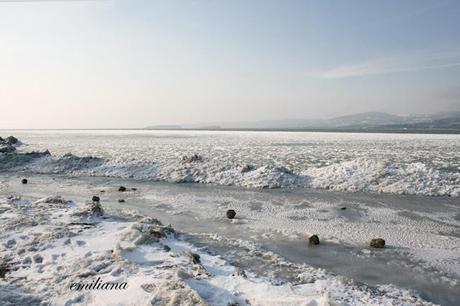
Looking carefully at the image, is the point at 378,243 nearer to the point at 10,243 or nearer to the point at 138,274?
the point at 138,274

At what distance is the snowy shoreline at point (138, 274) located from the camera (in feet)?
18.4

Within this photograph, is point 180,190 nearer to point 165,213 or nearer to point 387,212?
point 165,213

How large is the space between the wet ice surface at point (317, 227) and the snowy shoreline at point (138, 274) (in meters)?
0.53

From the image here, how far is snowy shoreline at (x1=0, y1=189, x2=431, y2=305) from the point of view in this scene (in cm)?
561

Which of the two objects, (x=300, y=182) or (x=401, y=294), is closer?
(x=401, y=294)

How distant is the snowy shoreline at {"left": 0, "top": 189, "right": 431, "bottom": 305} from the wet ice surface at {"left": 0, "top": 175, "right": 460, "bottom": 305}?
530 mm

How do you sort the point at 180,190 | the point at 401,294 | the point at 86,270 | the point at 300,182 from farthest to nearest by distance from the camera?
the point at 300,182
the point at 180,190
the point at 86,270
the point at 401,294

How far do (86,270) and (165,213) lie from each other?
5.75m

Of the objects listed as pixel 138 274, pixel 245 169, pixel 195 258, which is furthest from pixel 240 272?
pixel 245 169

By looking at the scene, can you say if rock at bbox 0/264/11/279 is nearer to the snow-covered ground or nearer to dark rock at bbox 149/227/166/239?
the snow-covered ground

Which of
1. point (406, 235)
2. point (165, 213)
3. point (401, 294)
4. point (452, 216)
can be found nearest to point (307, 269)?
point (401, 294)

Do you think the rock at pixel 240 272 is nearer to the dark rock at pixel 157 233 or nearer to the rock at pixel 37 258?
the dark rock at pixel 157 233

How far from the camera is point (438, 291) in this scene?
21.0 feet

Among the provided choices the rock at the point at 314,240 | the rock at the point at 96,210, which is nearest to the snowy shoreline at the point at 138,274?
the rock at the point at 96,210
